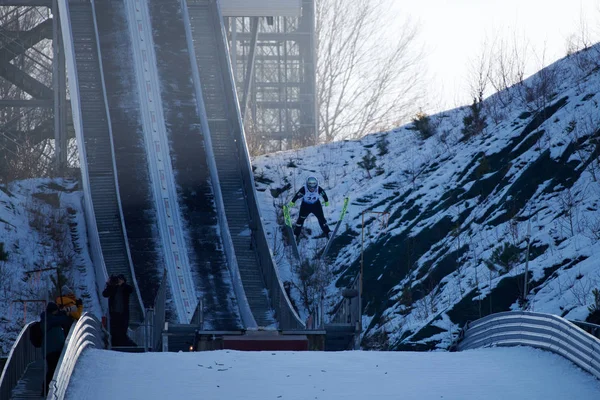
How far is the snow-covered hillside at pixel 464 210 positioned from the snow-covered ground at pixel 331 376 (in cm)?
319

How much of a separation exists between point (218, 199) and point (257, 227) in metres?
2.16

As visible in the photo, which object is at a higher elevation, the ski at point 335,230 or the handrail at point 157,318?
the ski at point 335,230

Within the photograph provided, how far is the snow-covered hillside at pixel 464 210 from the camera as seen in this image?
18.8 m

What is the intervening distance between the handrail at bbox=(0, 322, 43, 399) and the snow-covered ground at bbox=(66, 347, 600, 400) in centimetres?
64

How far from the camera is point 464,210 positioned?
78.7 ft

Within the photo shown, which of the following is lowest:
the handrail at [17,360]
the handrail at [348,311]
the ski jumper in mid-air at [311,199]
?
the handrail at [348,311]

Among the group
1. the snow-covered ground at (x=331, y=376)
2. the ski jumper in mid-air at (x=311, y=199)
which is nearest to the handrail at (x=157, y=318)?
the snow-covered ground at (x=331, y=376)

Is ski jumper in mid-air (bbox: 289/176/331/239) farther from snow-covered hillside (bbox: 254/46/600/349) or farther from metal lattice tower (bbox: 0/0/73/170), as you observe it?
metal lattice tower (bbox: 0/0/73/170)

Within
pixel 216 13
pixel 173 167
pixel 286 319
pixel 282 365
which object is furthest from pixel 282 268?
pixel 282 365

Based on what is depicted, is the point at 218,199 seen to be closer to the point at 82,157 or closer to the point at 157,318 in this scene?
the point at 82,157

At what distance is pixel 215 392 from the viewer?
12.1 metres

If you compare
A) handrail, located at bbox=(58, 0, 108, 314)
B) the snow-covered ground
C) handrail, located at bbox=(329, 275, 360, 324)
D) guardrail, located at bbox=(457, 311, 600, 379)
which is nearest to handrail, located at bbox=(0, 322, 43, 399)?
the snow-covered ground

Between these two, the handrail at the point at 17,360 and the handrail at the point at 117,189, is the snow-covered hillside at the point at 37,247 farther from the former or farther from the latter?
the handrail at the point at 17,360

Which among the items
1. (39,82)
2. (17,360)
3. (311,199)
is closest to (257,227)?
(311,199)
